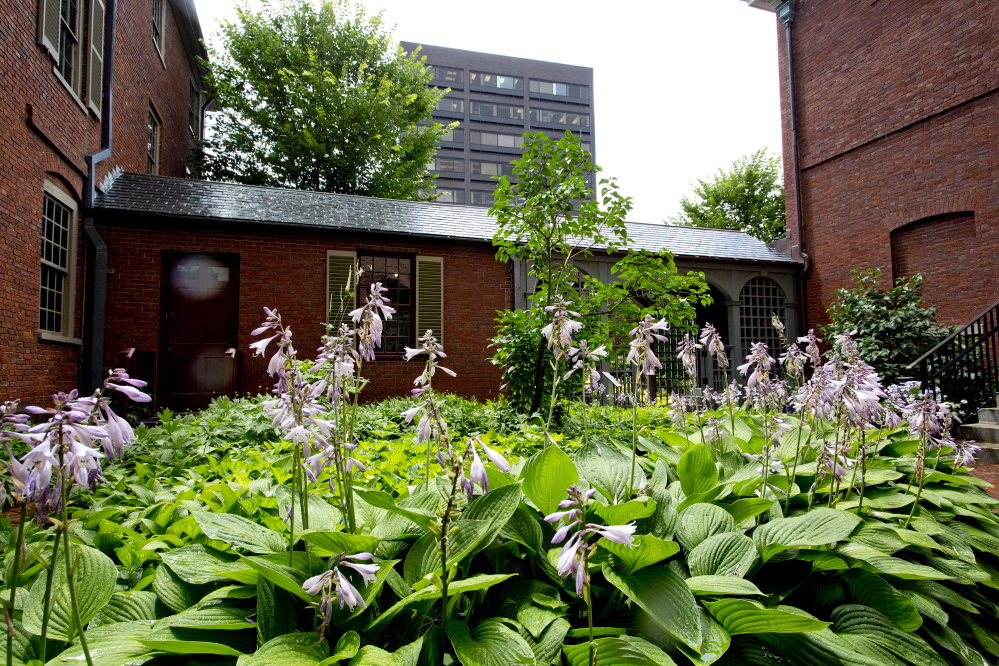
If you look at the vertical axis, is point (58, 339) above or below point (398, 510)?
above

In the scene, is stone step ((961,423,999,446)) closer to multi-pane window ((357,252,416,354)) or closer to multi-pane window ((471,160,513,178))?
multi-pane window ((357,252,416,354))

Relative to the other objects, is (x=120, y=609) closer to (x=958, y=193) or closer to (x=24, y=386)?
(x=24, y=386)

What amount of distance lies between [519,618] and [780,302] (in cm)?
1314

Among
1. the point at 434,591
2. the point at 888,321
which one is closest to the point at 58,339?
the point at 434,591

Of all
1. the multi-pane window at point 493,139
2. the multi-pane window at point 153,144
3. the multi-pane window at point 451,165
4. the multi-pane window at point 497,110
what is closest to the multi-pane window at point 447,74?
the multi-pane window at point 497,110

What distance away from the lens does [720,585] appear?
1.26 metres

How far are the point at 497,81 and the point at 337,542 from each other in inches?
2206

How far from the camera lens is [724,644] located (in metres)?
1.15

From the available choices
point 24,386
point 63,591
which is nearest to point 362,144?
point 24,386

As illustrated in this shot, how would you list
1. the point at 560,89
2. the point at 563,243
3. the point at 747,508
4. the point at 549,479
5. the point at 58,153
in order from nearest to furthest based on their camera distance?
the point at 549,479, the point at 747,508, the point at 563,243, the point at 58,153, the point at 560,89

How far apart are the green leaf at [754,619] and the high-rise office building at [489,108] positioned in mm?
48627

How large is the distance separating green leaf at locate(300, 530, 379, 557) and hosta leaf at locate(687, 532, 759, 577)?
82cm

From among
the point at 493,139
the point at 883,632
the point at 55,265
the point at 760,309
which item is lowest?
the point at 883,632

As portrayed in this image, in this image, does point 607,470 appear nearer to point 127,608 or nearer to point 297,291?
point 127,608
